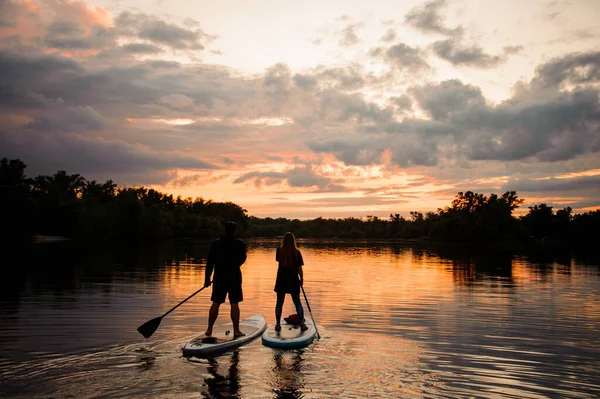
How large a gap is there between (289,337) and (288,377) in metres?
2.81

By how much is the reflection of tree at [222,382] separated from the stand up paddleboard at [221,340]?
0.36 meters

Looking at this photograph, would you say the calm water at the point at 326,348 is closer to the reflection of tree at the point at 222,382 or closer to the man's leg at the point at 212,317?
the reflection of tree at the point at 222,382

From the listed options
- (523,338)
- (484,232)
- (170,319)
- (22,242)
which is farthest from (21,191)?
(484,232)

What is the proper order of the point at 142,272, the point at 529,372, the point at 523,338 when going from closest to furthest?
the point at 529,372
the point at 523,338
the point at 142,272

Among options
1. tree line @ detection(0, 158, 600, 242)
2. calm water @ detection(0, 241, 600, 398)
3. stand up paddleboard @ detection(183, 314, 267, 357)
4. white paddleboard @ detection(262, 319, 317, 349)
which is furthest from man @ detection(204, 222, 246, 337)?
tree line @ detection(0, 158, 600, 242)

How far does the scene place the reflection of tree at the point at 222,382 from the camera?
7789 millimetres

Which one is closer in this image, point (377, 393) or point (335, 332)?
point (377, 393)

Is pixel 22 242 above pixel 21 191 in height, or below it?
below

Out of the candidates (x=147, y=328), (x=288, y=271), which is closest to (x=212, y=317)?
(x=147, y=328)

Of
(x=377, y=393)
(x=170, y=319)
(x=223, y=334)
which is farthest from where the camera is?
(x=170, y=319)

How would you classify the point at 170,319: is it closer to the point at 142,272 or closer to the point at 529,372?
the point at 529,372

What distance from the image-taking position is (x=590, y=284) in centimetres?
2917

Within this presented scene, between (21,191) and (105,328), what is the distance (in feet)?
289

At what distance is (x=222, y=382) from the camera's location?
8.45 metres
